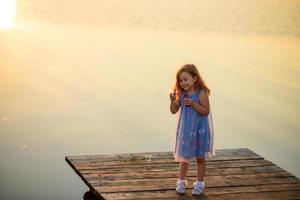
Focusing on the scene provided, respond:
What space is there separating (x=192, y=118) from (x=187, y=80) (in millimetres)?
382

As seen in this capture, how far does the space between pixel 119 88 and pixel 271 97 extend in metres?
3.85

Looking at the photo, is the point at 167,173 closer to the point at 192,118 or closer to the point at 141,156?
the point at 141,156

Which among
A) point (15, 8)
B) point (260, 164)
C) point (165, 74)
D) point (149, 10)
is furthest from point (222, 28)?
point (260, 164)

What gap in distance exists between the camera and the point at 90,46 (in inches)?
970

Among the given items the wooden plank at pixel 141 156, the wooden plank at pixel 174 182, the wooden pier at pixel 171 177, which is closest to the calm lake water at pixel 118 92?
the wooden plank at pixel 141 156

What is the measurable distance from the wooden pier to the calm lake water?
3.35 feet

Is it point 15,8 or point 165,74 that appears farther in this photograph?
point 15,8

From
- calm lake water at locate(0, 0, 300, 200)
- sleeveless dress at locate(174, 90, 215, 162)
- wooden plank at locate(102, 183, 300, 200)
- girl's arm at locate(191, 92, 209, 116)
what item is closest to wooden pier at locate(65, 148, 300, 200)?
wooden plank at locate(102, 183, 300, 200)

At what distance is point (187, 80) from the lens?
21.4 ft

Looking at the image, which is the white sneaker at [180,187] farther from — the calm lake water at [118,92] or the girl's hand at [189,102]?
the calm lake water at [118,92]

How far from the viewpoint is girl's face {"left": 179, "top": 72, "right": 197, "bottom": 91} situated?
6.53 meters

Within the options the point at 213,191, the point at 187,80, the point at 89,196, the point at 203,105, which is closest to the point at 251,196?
the point at 213,191

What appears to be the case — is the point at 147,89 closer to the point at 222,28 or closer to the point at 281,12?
the point at 222,28

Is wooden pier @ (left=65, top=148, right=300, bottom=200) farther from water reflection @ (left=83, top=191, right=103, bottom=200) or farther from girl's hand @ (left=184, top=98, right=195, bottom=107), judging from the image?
girl's hand @ (left=184, top=98, right=195, bottom=107)
